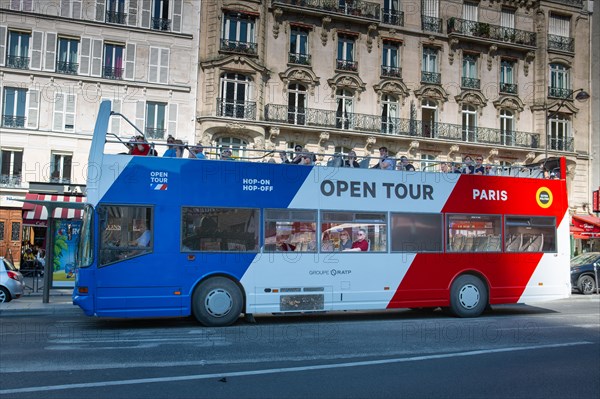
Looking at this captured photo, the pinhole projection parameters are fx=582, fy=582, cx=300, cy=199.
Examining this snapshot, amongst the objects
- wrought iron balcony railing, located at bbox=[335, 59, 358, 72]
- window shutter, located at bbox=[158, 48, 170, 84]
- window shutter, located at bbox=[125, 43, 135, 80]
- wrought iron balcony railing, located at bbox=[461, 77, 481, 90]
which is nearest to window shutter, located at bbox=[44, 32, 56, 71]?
window shutter, located at bbox=[125, 43, 135, 80]

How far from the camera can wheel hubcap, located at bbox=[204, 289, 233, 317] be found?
38.3 ft

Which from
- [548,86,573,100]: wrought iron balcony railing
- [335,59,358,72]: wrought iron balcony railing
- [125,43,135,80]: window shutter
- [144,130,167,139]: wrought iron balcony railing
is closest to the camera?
[125,43,135,80]: window shutter

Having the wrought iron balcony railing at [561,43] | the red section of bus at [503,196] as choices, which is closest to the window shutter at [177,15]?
the red section of bus at [503,196]

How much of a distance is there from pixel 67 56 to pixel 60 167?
18.7ft

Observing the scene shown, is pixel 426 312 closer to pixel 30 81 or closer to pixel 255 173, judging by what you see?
pixel 255 173

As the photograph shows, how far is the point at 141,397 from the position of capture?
6.16m

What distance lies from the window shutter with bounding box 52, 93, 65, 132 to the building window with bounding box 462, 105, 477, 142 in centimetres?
2324

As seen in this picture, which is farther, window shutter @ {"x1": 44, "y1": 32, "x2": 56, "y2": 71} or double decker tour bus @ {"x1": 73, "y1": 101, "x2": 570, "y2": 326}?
window shutter @ {"x1": 44, "y1": 32, "x2": 56, "y2": 71}

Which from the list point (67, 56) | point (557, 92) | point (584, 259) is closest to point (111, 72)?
point (67, 56)

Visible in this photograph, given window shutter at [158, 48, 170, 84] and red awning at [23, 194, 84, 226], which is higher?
window shutter at [158, 48, 170, 84]

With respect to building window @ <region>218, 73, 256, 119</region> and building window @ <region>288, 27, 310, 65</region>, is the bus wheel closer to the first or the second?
building window @ <region>218, 73, 256, 119</region>

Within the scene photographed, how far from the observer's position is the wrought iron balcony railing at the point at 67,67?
29609 millimetres

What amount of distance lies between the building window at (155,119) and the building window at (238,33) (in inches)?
184

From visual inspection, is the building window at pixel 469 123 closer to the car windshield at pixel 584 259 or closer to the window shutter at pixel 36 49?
the car windshield at pixel 584 259
